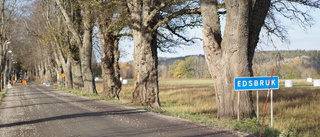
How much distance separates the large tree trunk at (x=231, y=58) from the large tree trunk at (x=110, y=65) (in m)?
12.6

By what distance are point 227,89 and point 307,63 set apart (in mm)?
111433

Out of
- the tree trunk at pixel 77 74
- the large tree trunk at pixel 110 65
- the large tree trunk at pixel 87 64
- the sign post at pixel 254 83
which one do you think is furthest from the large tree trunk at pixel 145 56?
the tree trunk at pixel 77 74

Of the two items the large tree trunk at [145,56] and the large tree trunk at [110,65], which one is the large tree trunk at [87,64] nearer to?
the large tree trunk at [110,65]

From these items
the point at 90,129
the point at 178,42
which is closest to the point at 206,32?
the point at 90,129

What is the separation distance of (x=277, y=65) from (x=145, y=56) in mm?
6584

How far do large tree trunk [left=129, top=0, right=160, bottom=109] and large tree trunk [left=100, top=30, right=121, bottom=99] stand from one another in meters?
5.93

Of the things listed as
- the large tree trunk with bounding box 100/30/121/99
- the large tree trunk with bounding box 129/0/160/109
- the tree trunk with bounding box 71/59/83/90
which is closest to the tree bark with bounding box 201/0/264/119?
the large tree trunk with bounding box 129/0/160/109

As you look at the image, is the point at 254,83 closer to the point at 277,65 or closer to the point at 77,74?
the point at 277,65

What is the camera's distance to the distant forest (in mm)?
11586

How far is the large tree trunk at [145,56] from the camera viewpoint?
1594 centimetres

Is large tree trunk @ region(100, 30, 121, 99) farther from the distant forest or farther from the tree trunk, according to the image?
the tree trunk

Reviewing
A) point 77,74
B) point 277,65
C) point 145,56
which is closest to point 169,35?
point 145,56

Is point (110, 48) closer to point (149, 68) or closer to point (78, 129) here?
point (149, 68)

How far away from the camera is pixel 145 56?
52.6 feet
